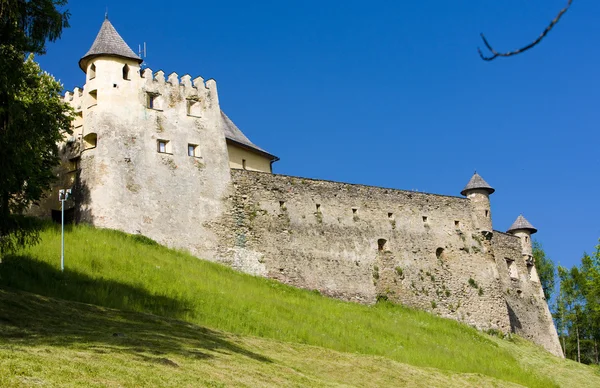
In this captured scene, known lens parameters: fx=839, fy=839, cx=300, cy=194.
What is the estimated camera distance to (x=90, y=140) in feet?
126

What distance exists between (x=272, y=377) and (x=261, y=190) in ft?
71.0

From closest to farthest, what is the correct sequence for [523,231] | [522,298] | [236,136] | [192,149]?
[192,149] < [236,136] < [522,298] < [523,231]

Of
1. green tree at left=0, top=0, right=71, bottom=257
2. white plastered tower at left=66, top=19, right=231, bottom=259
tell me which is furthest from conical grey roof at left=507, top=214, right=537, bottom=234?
green tree at left=0, top=0, right=71, bottom=257

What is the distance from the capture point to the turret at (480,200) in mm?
46125

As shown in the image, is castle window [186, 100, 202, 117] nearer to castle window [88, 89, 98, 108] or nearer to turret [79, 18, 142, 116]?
turret [79, 18, 142, 116]

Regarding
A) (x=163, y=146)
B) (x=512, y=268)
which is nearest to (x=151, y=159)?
(x=163, y=146)

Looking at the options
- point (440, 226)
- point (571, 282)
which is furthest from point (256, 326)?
point (571, 282)

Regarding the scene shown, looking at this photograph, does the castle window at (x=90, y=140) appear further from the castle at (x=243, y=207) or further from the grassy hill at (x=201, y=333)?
the grassy hill at (x=201, y=333)

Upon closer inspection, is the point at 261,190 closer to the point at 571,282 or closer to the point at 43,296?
the point at 43,296

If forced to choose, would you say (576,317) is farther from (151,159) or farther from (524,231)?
(151,159)

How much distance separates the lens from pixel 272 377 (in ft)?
63.1

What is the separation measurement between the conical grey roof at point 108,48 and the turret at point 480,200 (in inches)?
767

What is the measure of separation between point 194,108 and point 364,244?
1080 cm

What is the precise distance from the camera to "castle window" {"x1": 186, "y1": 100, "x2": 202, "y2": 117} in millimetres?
40344
